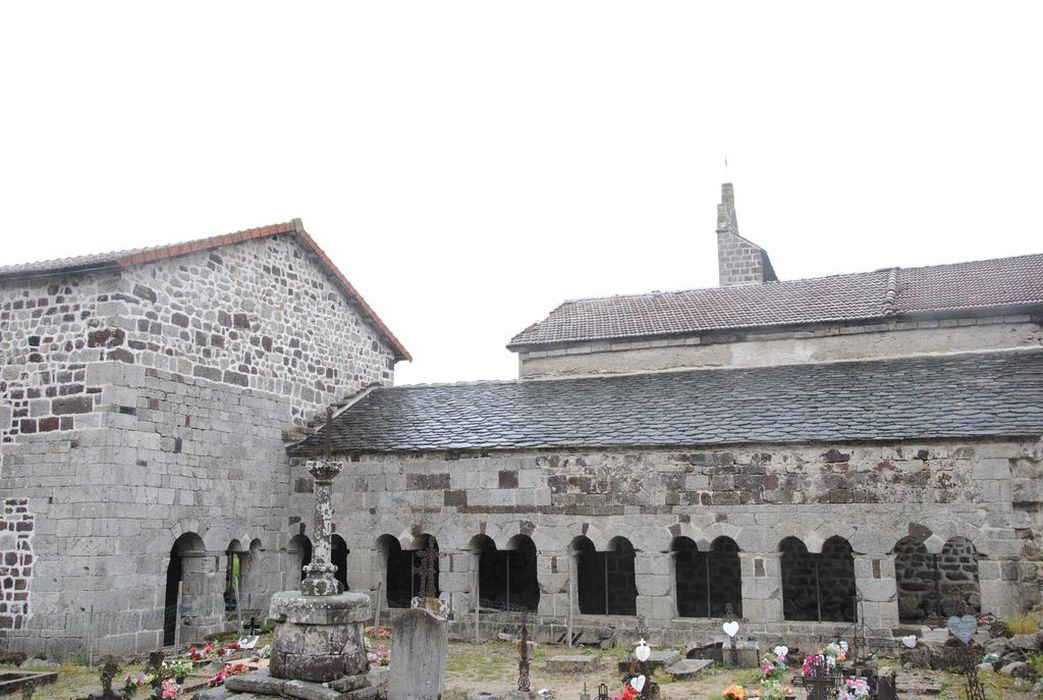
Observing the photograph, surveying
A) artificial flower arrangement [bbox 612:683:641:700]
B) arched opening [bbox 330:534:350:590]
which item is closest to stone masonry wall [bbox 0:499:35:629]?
arched opening [bbox 330:534:350:590]

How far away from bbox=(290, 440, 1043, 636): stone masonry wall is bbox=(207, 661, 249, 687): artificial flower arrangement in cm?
487

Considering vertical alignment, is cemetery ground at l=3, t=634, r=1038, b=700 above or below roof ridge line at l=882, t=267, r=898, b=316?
below

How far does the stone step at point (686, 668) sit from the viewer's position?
11742 mm

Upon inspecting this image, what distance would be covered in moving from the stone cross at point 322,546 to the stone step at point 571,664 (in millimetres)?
3670

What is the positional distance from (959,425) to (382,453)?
9765 mm

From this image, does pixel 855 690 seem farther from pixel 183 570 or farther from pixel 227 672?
pixel 183 570

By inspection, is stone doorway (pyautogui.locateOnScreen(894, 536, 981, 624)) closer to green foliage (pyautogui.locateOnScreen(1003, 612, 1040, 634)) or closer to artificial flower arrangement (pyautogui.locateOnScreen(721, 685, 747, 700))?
green foliage (pyautogui.locateOnScreen(1003, 612, 1040, 634))

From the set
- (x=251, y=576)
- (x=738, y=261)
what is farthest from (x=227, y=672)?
(x=738, y=261)

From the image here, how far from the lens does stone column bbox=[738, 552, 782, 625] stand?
14000mm

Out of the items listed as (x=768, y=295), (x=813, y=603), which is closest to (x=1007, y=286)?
(x=768, y=295)

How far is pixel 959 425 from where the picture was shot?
13.6 meters

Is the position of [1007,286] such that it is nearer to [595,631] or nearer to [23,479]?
[595,631]

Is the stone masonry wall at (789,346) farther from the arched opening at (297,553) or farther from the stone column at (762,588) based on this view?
the arched opening at (297,553)

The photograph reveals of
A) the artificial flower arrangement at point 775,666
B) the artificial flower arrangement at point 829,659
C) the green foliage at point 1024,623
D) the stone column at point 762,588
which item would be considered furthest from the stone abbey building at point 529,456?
the artificial flower arrangement at point 829,659
